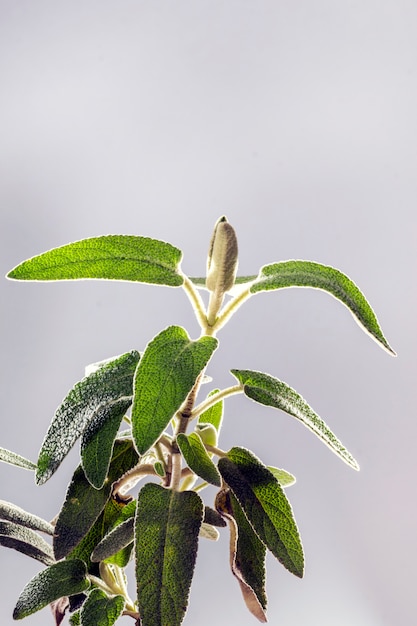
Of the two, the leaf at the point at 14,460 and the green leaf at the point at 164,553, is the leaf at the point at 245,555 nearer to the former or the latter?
the green leaf at the point at 164,553

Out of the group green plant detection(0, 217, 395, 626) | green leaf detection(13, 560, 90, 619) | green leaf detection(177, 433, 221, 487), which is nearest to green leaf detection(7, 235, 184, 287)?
green plant detection(0, 217, 395, 626)

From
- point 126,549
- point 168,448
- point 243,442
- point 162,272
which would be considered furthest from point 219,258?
point 243,442

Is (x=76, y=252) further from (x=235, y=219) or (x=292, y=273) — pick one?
(x=235, y=219)

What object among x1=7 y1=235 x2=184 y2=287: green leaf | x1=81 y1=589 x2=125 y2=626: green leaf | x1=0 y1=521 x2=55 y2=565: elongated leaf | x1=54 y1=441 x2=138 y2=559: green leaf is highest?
x1=7 y1=235 x2=184 y2=287: green leaf

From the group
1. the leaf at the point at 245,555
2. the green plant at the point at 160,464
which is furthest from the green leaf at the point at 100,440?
the leaf at the point at 245,555

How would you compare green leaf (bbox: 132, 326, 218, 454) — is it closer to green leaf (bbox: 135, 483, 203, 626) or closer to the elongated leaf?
green leaf (bbox: 135, 483, 203, 626)

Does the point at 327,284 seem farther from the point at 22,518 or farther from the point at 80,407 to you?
the point at 22,518

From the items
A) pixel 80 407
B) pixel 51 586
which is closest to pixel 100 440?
pixel 80 407

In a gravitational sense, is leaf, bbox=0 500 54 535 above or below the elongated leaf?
above
